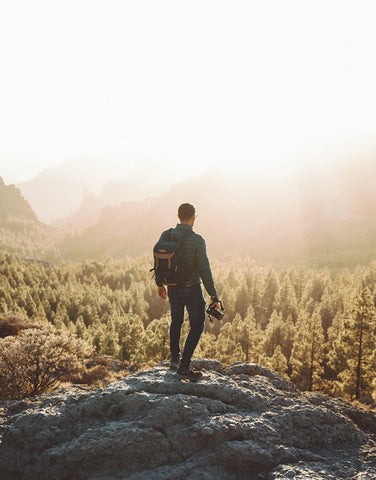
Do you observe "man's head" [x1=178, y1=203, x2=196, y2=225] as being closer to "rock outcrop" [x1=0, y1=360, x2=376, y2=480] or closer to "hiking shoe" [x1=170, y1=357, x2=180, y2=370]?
"hiking shoe" [x1=170, y1=357, x2=180, y2=370]

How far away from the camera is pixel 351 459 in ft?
24.2

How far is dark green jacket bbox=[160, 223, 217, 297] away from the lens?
8.96m

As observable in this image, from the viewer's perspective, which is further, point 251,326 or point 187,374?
point 251,326

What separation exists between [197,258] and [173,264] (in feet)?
1.71

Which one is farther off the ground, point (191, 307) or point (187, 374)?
point (191, 307)

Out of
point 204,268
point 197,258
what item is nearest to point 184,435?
point 204,268

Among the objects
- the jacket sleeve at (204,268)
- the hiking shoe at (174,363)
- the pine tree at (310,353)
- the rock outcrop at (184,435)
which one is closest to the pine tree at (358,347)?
the pine tree at (310,353)

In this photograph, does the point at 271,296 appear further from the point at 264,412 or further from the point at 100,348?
the point at 264,412

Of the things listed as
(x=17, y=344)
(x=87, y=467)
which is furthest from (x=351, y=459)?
(x=17, y=344)

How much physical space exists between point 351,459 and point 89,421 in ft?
15.8

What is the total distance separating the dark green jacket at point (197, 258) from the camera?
8961 mm

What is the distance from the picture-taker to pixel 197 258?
908 cm

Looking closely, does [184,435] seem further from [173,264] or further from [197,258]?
[197,258]

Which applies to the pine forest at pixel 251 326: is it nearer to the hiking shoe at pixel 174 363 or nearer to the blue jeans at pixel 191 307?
the blue jeans at pixel 191 307
